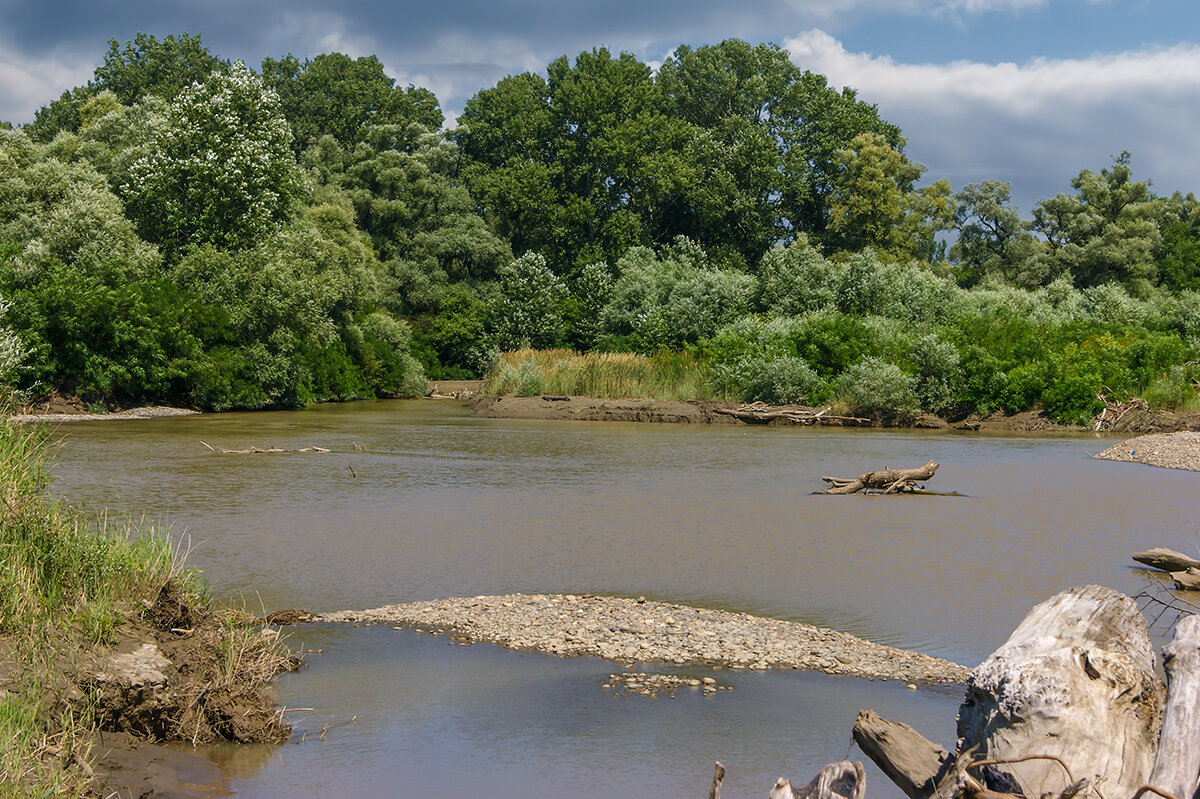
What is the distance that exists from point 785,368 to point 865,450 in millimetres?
9916

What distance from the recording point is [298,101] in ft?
248

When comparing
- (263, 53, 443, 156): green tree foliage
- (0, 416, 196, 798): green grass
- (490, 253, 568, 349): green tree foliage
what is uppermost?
(263, 53, 443, 156): green tree foliage

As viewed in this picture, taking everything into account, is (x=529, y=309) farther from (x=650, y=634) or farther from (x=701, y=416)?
(x=650, y=634)

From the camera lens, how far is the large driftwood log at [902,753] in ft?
A: 14.3

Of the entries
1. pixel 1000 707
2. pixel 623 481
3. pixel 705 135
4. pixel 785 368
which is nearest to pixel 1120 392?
pixel 785 368

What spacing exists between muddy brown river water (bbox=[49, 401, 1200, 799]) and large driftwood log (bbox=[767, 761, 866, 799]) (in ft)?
6.12

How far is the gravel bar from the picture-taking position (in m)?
8.13

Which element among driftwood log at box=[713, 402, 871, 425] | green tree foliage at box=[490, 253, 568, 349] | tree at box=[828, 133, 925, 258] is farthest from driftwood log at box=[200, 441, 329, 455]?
tree at box=[828, 133, 925, 258]

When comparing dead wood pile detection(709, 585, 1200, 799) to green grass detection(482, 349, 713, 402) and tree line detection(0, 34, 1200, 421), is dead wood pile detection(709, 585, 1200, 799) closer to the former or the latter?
tree line detection(0, 34, 1200, 421)

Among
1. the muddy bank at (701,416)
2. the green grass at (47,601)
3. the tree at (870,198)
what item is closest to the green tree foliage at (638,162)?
the tree at (870,198)

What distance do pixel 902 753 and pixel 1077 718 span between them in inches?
29.1

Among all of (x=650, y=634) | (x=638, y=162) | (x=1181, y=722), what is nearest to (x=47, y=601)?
(x=650, y=634)

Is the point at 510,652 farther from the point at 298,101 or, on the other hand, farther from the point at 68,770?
the point at 298,101

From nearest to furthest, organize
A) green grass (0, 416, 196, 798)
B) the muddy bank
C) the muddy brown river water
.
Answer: green grass (0, 416, 196, 798) → the muddy brown river water → the muddy bank
